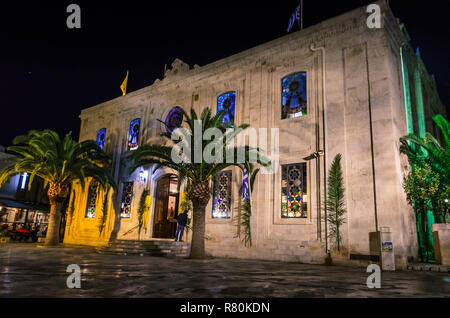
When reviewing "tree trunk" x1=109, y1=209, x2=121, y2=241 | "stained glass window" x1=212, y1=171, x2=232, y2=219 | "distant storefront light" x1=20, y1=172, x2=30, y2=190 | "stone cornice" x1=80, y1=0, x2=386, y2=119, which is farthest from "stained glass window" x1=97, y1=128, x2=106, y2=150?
"distant storefront light" x1=20, y1=172, x2=30, y2=190

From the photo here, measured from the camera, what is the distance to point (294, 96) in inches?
558

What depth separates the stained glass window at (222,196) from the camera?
578 inches

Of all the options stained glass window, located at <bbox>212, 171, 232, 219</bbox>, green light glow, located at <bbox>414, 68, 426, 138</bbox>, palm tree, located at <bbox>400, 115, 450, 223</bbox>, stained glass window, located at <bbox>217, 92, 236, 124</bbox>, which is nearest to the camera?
palm tree, located at <bbox>400, 115, 450, 223</bbox>

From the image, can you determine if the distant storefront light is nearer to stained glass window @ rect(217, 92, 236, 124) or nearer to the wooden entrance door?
the wooden entrance door

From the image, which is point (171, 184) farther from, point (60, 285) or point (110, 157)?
point (60, 285)

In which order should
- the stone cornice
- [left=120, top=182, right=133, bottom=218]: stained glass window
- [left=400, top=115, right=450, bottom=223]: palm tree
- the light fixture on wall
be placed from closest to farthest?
[left=400, top=115, right=450, bottom=223]: palm tree < the stone cornice < the light fixture on wall < [left=120, top=182, right=133, bottom=218]: stained glass window

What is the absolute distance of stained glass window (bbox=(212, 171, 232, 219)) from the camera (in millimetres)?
14672

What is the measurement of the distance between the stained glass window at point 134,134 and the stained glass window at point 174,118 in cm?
258

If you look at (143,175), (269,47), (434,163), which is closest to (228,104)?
(269,47)

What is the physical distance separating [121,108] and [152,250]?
10713 millimetres

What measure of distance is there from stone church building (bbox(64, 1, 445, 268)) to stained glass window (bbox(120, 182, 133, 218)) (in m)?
0.47

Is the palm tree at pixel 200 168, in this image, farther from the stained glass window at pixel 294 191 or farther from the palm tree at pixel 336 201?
the palm tree at pixel 336 201

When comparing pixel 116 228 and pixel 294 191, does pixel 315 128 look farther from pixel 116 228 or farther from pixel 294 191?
A: pixel 116 228
